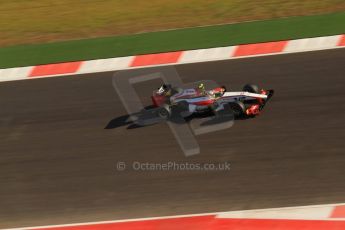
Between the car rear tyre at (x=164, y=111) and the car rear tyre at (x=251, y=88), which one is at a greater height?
the car rear tyre at (x=164, y=111)

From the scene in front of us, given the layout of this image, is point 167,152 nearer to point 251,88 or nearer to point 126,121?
point 126,121

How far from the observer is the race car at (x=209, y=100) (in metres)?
11.0

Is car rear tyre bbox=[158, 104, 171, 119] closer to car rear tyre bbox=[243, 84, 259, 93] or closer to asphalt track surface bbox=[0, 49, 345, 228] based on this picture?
asphalt track surface bbox=[0, 49, 345, 228]

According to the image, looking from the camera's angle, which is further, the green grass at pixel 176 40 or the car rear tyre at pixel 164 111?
the green grass at pixel 176 40

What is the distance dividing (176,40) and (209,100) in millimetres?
3722

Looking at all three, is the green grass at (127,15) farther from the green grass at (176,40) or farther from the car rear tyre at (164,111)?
the car rear tyre at (164,111)

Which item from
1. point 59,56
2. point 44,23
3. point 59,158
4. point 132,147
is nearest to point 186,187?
point 132,147

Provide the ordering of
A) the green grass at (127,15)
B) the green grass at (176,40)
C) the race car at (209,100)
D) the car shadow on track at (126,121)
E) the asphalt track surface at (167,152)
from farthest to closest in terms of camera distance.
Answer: the green grass at (127,15) → the green grass at (176,40) → the car shadow on track at (126,121) → the race car at (209,100) → the asphalt track surface at (167,152)

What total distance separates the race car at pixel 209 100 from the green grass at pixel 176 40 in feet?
9.51

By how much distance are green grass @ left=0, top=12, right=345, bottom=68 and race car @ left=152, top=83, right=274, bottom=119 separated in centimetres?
290

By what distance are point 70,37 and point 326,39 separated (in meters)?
6.22

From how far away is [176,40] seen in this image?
14375mm

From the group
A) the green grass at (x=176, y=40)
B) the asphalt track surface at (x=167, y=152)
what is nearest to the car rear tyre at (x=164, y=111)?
the asphalt track surface at (x=167, y=152)

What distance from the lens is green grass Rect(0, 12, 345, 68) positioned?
1401cm
